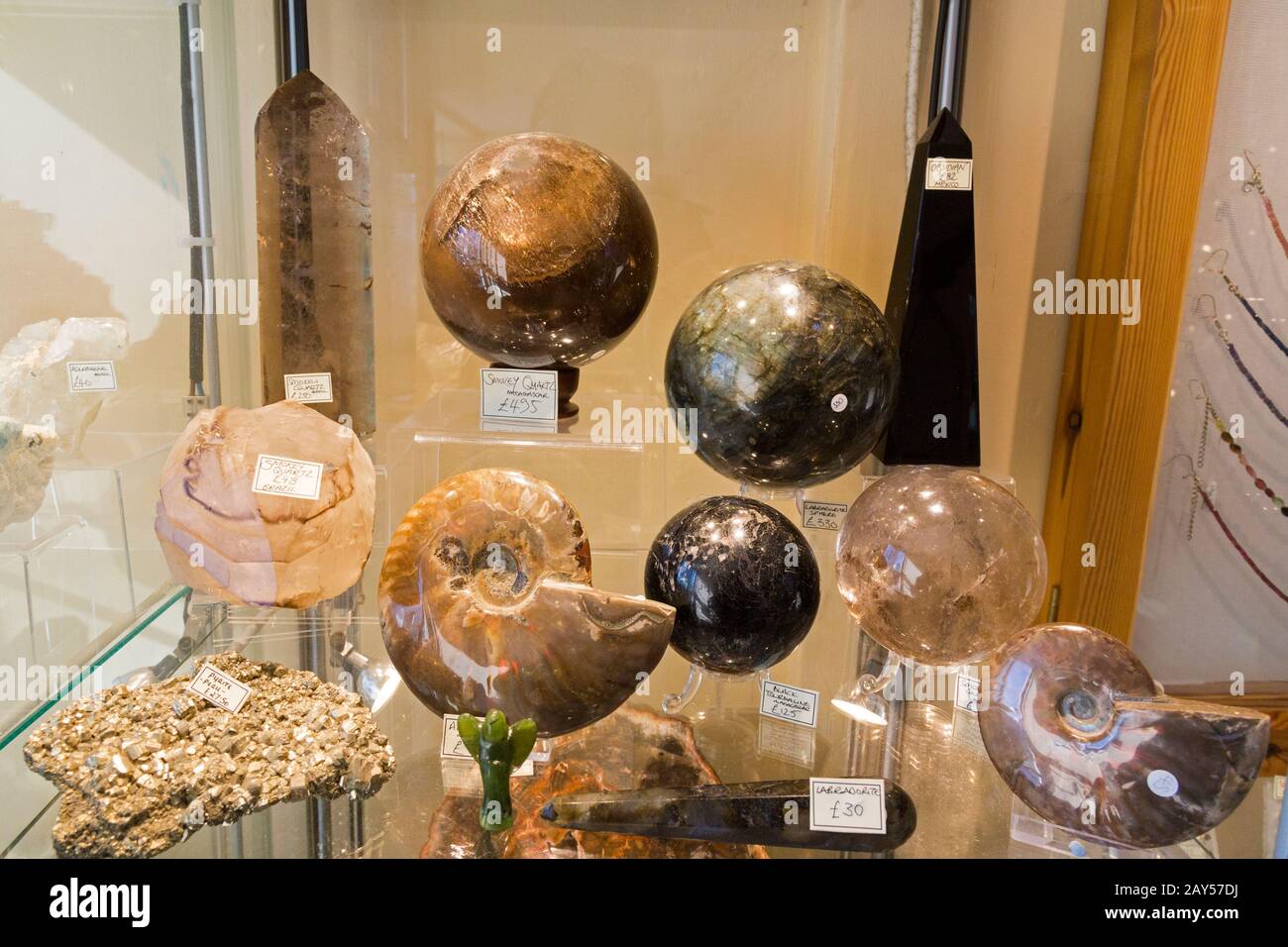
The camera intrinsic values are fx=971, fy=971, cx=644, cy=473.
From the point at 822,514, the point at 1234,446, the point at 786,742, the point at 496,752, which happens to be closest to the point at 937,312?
the point at 822,514

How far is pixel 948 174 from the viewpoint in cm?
150

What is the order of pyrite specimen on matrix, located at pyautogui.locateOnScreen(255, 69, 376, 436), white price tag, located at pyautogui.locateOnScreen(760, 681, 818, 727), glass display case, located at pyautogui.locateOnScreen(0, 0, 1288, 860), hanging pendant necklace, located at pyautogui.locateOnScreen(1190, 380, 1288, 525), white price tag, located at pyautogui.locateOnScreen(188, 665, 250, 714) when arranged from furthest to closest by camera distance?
hanging pendant necklace, located at pyautogui.locateOnScreen(1190, 380, 1288, 525) < pyrite specimen on matrix, located at pyautogui.locateOnScreen(255, 69, 376, 436) < white price tag, located at pyautogui.locateOnScreen(760, 681, 818, 727) < white price tag, located at pyautogui.locateOnScreen(188, 665, 250, 714) < glass display case, located at pyautogui.locateOnScreen(0, 0, 1288, 860)

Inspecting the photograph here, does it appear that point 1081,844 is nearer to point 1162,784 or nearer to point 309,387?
point 1162,784

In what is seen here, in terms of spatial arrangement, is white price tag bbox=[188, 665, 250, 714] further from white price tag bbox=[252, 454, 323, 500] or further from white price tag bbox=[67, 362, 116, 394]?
white price tag bbox=[67, 362, 116, 394]

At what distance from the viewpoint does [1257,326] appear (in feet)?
5.28

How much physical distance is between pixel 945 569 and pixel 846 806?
32 cm

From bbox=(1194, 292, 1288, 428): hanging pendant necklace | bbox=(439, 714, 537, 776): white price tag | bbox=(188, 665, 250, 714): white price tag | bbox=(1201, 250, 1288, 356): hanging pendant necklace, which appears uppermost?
bbox=(1201, 250, 1288, 356): hanging pendant necklace

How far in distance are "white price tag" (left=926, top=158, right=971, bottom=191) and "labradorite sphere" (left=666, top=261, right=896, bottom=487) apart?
30 cm

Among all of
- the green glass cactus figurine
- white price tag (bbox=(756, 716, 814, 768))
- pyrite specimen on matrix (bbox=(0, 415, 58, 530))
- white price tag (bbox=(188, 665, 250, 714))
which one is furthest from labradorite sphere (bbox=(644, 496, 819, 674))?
pyrite specimen on matrix (bbox=(0, 415, 58, 530))

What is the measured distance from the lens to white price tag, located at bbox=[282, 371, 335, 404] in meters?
1.59

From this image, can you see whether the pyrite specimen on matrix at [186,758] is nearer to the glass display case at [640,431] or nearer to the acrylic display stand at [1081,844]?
the glass display case at [640,431]

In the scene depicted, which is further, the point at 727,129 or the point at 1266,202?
the point at 727,129

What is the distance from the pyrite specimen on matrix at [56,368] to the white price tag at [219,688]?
564 millimetres

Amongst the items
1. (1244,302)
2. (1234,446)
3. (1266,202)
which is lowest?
(1234,446)
